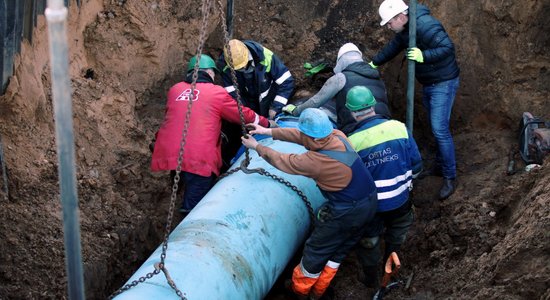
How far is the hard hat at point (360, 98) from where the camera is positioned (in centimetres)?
544

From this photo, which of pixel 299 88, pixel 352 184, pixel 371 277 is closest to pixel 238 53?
pixel 299 88

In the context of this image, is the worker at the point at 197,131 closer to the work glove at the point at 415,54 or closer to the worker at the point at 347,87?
the worker at the point at 347,87

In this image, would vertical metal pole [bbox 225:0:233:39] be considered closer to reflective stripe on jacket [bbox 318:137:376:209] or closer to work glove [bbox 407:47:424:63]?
work glove [bbox 407:47:424:63]

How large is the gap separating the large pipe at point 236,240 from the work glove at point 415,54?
1.48 metres

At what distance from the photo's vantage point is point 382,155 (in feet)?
18.0

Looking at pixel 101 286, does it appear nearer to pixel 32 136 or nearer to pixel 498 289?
pixel 32 136

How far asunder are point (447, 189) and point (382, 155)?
64.2 inches

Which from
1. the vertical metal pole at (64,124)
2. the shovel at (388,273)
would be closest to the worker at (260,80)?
the shovel at (388,273)

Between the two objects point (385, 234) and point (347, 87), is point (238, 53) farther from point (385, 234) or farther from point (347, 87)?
point (385, 234)

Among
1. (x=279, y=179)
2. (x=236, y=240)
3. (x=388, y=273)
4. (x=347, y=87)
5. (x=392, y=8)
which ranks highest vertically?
(x=392, y=8)

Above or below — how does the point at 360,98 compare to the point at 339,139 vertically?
above

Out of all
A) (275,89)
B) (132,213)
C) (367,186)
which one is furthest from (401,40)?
(132,213)

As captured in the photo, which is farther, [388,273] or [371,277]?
[371,277]

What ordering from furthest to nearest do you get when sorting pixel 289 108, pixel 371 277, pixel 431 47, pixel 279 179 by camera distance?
pixel 289 108 < pixel 431 47 < pixel 371 277 < pixel 279 179
